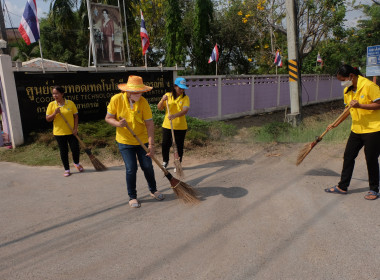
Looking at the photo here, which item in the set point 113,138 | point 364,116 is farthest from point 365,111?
point 113,138

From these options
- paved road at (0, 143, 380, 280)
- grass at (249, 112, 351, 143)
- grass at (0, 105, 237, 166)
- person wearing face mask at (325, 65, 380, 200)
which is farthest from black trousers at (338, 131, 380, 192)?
grass at (0, 105, 237, 166)

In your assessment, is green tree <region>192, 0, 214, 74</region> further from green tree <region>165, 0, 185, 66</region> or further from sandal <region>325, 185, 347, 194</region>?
sandal <region>325, 185, 347, 194</region>

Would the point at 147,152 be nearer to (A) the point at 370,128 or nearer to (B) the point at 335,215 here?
(B) the point at 335,215

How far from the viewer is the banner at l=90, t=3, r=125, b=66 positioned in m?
9.26

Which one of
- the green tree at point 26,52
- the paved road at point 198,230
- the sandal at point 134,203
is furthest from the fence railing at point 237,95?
the green tree at point 26,52

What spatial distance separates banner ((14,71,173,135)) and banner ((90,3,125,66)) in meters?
0.66

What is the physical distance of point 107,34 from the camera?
9.62 meters

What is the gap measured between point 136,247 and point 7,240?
1.44 metres

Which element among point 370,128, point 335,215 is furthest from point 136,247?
point 370,128

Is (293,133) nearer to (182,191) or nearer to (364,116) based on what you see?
(364,116)

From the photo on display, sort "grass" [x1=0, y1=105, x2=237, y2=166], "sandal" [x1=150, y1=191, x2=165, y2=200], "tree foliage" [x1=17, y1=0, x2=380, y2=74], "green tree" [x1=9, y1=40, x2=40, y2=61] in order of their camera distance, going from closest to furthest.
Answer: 1. "sandal" [x1=150, y1=191, x2=165, y2=200]
2. "grass" [x1=0, y1=105, x2=237, y2=166]
3. "tree foliage" [x1=17, y1=0, x2=380, y2=74]
4. "green tree" [x1=9, y1=40, x2=40, y2=61]

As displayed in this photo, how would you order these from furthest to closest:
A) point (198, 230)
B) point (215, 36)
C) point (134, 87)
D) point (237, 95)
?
point (215, 36) < point (237, 95) < point (134, 87) < point (198, 230)

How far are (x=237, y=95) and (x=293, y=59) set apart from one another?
3835 millimetres

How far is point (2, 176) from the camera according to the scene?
5586 mm
